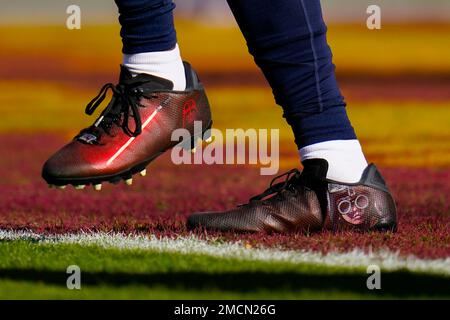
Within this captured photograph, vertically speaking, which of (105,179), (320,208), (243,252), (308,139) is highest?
(308,139)

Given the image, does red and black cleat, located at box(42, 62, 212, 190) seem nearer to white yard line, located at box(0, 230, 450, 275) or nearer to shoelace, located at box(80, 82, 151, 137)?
shoelace, located at box(80, 82, 151, 137)

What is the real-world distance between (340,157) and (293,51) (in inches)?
16.5

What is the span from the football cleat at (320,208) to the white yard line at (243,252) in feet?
0.77

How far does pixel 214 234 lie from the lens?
3.83m

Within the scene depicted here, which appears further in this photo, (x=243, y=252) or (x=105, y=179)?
(x=105, y=179)

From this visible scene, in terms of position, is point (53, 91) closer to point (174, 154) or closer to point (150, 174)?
point (174, 154)

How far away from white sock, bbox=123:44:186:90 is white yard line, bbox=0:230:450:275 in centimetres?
60

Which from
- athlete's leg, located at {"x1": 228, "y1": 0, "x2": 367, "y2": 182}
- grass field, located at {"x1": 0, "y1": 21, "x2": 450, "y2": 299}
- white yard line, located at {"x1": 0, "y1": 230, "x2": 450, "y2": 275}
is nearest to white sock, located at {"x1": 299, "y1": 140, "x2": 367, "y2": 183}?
athlete's leg, located at {"x1": 228, "y1": 0, "x2": 367, "y2": 182}

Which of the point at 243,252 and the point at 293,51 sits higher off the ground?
the point at 293,51

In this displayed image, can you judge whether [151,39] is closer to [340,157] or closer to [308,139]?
[308,139]

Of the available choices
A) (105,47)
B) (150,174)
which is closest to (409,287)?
(150,174)

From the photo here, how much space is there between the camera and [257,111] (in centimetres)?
1343

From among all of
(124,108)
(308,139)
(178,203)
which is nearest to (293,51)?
(308,139)
